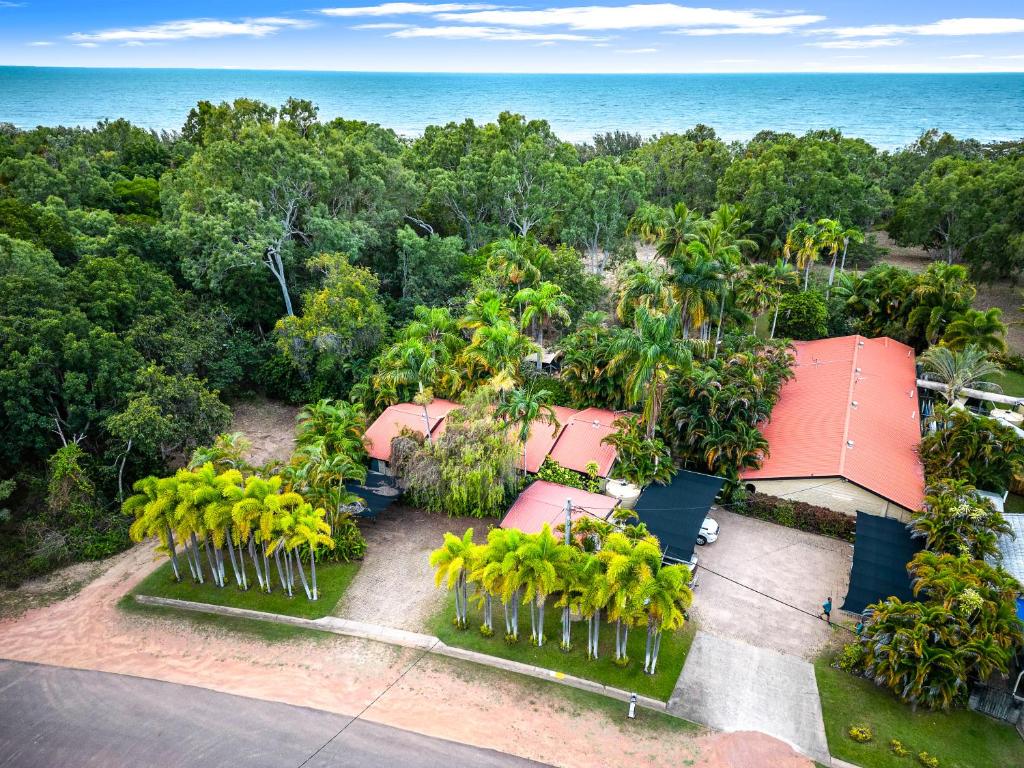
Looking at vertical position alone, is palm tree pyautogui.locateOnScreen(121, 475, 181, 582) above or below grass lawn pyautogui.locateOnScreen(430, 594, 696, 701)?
above

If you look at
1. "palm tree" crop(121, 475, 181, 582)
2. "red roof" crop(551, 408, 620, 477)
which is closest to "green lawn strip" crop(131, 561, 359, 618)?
"palm tree" crop(121, 475, 181, 582)

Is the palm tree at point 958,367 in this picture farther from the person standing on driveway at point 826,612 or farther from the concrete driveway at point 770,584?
the person standing on driveway at point 826,612

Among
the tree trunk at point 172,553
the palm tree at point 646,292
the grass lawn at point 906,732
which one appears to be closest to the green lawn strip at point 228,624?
the tree trunk at point 172,553

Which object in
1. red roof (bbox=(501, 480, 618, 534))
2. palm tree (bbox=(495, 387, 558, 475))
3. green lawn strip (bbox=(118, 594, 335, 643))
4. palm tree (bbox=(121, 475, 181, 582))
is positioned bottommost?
green lawn strip (bbox=(118, 594, 335, 643))

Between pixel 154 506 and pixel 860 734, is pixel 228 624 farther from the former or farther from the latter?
pixel 860 734

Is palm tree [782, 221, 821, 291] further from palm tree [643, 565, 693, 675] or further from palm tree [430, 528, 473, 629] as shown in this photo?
palm tree [430, 528, 473, 629]

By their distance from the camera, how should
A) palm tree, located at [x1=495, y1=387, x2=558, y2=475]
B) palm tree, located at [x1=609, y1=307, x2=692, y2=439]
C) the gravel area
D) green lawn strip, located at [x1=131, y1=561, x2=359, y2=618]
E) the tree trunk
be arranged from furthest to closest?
palm tree, located at [x1=495, y1=387, x2=558, y2=475] < palm tree, located at [x1=609, y1=307, x2=692, y2=439] < the tree trunk < green lawn strip, located at [x1=131, y1=561, x2=359, y2=618] < the gravel area

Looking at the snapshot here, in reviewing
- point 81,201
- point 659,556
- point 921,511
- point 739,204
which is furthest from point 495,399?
point 81,201

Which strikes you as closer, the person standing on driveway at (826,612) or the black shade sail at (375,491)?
the person standing on driveway at (826,612)
